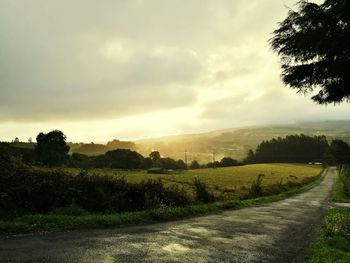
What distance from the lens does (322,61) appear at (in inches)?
517

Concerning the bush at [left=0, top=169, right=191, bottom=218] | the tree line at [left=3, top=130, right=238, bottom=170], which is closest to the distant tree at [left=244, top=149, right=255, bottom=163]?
the tree line at [left=3, top=130, right=238, bottom=170]

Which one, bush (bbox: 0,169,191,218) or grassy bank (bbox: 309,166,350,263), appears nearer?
grassy bank (bbox: 309,166,350,263)

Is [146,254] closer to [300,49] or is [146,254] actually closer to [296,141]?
[300,49]

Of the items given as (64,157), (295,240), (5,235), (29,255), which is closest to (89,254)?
(29,255)

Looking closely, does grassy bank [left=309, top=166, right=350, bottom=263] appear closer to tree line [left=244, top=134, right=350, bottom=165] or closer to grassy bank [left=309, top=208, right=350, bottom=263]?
grassy bank [left=309, top=208, right=350, bottom=263]

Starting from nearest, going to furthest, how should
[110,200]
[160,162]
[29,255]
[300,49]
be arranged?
[29,255] → [300,49] → [110,200] → [160,162]

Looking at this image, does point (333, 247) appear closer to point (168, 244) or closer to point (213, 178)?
point (168, 244)

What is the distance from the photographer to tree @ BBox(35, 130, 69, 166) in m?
98.7

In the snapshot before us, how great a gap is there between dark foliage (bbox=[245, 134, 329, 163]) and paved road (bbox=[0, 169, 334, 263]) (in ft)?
567

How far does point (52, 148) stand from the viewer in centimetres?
10031

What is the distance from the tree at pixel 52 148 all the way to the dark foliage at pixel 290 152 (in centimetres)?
10578

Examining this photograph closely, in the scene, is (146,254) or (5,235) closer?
(146,254)

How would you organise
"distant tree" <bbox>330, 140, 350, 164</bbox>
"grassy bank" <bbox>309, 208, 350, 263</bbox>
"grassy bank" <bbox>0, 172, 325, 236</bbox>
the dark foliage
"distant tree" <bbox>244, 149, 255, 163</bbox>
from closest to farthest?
"grassy bank" <bbox>309, 208, 350, 263</bbox> < "grassy bank" <bbox>0, 172, 325, 236</bbox> < "distant tree" <bbox>330, 140, 350, 164</bbox> < "distant tree" <bbox>244, 149, 255, 163</bbox> < the dark foliage

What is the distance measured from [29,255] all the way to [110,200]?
1032cm
